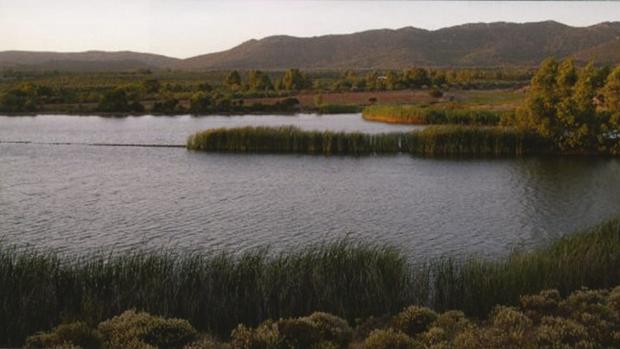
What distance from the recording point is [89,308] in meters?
12.6

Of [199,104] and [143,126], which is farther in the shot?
[199,104]

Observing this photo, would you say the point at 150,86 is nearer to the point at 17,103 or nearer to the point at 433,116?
the point at 17,103

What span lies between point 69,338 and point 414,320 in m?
6.09

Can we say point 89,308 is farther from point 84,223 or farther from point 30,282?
point 84,223

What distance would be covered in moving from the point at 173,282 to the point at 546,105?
38380 millimetres

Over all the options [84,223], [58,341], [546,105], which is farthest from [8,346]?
[546,105]

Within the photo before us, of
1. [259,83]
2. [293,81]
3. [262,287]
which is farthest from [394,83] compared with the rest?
[262,287]

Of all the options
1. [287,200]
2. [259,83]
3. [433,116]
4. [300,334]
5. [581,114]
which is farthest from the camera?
[259,83]

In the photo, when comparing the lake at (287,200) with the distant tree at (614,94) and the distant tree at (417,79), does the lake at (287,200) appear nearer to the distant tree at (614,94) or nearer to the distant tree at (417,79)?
the distant tree at (614,94)

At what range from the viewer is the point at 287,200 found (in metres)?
30.1

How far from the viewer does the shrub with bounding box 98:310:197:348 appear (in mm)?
10789

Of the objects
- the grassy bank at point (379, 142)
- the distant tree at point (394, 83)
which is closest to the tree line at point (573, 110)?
the grassy bank at point (379, 142)

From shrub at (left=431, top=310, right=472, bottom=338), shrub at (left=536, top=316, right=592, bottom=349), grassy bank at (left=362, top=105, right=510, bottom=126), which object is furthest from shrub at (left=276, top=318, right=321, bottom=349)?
grassy bank at (left=362, top=105, right=510, bottom=126)

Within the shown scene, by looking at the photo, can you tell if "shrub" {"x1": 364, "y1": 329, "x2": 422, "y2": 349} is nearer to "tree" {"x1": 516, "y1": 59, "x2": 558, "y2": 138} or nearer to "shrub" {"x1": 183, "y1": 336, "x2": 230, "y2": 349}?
"shrub" {"x1": 183, "y1": 336, "x2": 230, "y2": 349}
